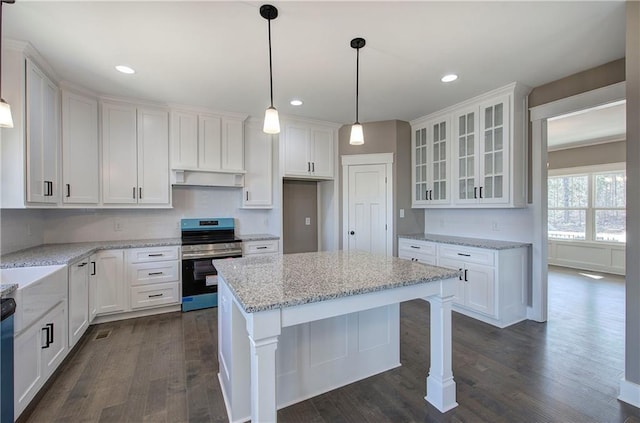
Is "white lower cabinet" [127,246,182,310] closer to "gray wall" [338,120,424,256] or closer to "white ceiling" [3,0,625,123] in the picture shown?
"white ceiling" [3,0,625,123]

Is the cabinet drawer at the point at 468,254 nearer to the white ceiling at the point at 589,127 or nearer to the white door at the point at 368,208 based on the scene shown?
the white door at the point at 368,208

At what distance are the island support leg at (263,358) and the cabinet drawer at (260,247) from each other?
266 centimetres

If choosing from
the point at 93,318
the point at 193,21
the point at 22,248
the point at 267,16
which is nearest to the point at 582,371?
the point at 267,16

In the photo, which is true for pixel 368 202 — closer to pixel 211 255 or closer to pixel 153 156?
pixel 211 255

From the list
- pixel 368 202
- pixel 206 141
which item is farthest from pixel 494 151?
pixel 206 141

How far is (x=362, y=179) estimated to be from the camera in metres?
4.54

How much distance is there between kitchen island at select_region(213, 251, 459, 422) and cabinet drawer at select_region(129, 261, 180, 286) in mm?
1717

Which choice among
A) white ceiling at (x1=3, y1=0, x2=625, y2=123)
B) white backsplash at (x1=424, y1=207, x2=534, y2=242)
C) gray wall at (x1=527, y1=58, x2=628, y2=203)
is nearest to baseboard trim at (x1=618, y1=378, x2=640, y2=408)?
white backsplash at (x1=424, y1=207, x2=534, y2=242)

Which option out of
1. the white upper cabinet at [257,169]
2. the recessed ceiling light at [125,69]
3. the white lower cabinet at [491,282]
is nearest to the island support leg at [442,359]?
the white lower cabinet at [491,282]

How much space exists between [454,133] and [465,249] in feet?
4.95

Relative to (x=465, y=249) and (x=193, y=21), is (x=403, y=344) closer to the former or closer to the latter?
(x=465, y=249)

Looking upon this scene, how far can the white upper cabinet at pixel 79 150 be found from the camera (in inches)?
121

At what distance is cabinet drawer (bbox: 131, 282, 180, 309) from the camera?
339cm

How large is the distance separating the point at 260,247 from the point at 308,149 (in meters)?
1.61
